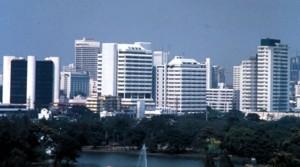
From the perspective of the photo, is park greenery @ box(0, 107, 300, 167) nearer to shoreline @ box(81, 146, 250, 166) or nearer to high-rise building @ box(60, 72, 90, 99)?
shoreline @ box(81, 146, 250, 166)

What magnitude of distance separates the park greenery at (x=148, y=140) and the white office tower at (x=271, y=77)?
8.06 metres

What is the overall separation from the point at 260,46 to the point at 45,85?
32.3 ft

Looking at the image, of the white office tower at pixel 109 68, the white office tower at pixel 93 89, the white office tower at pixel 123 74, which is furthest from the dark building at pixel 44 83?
the white office tower at pixel 109 68

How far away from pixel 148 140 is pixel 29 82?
16296 millimetres

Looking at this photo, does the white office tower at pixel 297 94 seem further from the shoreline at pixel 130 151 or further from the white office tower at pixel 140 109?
the shoreline at pixel 130 151

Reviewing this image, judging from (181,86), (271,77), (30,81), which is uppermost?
(271,77)

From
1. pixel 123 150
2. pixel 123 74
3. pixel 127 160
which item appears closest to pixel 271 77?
pixel 123 74

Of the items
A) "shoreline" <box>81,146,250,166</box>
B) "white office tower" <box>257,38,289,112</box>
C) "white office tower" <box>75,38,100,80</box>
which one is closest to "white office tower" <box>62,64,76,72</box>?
"white office tower" <box>75,38,100,80</box>

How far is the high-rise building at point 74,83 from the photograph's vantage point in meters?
51.0

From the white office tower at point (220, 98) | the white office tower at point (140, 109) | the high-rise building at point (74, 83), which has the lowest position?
the white office tower at point (140, 109)

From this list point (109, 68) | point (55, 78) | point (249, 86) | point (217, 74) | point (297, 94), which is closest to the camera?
point (109, 68)

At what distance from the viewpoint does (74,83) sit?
53.0 meters

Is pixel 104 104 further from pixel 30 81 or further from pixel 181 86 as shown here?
pixel 30 81

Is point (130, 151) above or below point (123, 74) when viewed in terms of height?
below
